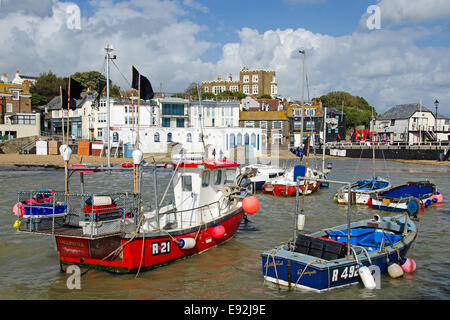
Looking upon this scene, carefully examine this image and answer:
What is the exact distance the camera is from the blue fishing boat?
1010 inches

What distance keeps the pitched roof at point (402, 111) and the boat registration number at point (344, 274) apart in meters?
81.2

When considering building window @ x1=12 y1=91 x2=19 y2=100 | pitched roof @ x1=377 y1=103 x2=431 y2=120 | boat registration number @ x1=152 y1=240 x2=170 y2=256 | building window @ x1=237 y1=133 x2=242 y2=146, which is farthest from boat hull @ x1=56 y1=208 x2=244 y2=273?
pitched roof @ x1=377 y1=103 x2=431 y2=120

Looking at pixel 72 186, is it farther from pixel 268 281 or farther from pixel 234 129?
pixel 234 129

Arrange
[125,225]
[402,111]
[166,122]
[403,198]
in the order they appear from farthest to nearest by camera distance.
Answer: [402,111], [166,122], [403,198], [125,225]

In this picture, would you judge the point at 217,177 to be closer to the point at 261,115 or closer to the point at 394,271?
the point at 394,271

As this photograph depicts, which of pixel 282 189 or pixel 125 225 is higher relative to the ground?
pixel 125 225

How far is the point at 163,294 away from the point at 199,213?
438cm

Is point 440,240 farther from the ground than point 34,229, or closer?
closer

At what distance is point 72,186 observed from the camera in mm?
35375

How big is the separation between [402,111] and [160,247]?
284 ft

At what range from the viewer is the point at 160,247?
1348 cm

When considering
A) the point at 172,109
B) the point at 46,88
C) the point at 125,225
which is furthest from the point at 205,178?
the point at 46,88

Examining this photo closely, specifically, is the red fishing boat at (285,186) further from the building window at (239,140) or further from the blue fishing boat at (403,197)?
the building window at (239,140)
